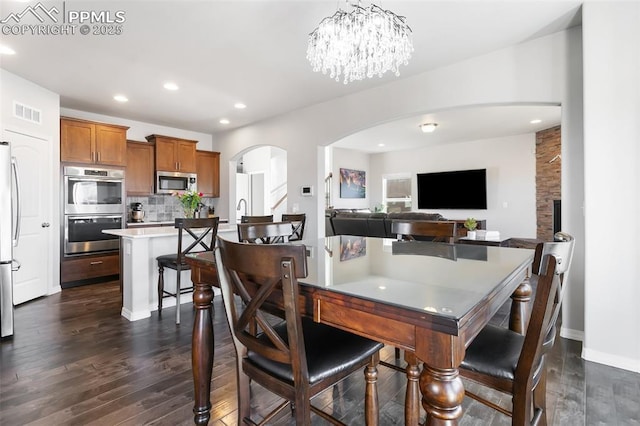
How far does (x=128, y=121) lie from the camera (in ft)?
18.0

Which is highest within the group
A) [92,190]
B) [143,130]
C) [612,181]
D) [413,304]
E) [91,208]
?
[143,130]

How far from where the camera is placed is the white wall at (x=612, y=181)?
2.21 meters

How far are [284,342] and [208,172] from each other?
5686 millimetres

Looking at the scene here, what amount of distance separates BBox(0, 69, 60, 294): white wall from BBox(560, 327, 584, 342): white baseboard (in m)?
5.82

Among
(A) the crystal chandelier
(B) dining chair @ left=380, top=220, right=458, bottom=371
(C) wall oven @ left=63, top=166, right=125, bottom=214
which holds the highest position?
(A) the crystal chandelier

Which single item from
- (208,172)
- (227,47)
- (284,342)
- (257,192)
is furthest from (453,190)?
(284,342)

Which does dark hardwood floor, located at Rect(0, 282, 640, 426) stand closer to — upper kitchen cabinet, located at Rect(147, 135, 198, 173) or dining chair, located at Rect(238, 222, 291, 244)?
dining chair, located at Rect(238, 222, 291, 244)

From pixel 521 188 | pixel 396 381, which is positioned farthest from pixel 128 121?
pixel 521 188

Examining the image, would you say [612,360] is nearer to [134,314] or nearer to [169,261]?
[169,261]

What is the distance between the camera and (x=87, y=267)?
4.56 meters

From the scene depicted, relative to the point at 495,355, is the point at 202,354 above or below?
below

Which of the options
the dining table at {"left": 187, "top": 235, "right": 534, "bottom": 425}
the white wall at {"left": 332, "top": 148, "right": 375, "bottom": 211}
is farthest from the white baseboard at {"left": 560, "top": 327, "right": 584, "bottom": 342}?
the white wall at {"left": 332, "top": 148, "right": 375, "bottom": 211}

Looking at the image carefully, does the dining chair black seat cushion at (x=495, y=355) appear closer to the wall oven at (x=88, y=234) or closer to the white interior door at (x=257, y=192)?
the wall oven at (x=88, y=234)

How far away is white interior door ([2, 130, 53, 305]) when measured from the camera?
364cm
